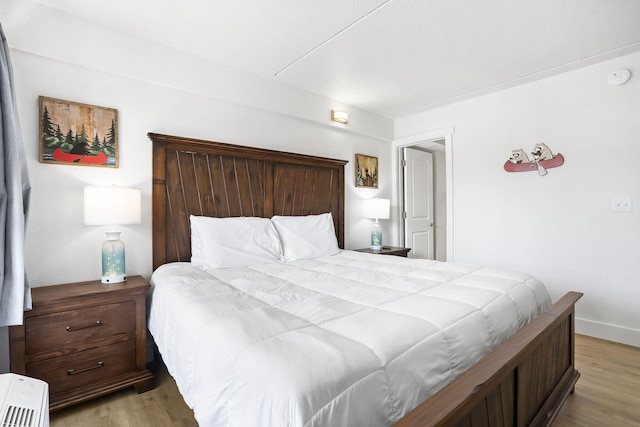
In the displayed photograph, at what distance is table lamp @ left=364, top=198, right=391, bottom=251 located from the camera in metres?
3.93

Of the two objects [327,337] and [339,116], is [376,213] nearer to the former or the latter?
[339,116]

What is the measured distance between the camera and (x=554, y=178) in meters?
3.09

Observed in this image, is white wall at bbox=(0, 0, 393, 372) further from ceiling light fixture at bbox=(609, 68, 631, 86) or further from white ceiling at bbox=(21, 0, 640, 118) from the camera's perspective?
ceiling light fixture at bbox=(609, 68, 631, 86)

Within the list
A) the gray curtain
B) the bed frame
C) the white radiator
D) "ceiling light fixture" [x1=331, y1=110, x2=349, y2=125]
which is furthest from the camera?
"ceiling light fixture" [x1=331, y1=110, x2=349, y2=125]

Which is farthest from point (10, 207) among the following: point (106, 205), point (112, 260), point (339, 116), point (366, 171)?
point (366, 171)

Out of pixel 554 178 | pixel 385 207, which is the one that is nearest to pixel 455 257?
pixel 385 207

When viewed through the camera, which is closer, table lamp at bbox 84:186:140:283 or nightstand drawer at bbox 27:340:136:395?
nightstand drawer at bbox 27:340:136:395

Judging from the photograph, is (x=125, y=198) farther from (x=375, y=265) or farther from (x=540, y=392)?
(x=540, y=392)

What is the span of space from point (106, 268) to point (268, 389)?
72.2 inches

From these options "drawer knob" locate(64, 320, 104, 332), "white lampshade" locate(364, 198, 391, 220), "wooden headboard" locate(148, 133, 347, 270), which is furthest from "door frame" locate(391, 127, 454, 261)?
"drawer knob" locate(64, 320, 104, 332)

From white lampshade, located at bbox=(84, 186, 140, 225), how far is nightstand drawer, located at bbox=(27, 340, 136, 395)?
0.79 metres

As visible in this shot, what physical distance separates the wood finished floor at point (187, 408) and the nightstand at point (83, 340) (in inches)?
3.3

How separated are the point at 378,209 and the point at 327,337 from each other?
306 cm

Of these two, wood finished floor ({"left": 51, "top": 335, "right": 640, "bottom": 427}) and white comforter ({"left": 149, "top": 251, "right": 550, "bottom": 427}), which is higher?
white comforter ({"left": 149, "top": 251, "right": 550, "bottom": 427})
